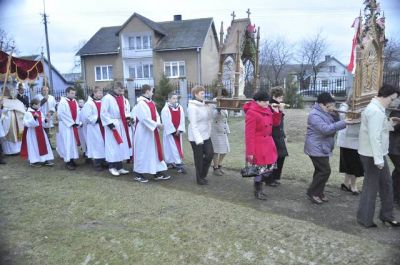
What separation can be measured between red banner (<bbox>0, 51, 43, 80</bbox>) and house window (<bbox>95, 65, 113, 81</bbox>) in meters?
28.5

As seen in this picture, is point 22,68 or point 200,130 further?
point 22,68

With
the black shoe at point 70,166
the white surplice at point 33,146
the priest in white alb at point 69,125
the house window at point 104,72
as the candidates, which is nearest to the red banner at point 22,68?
the white surplice at point 33,146

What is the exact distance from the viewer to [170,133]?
8312 mm

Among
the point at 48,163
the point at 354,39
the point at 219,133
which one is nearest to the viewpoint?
A: the point at 354,39

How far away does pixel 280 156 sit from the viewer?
22.5 ft

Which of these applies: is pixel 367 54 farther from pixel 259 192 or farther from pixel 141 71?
pixel 141 71

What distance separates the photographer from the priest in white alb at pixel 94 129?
27.8 ft

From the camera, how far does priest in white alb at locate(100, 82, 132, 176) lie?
8.00 metres

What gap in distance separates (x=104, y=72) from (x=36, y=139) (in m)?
30.8

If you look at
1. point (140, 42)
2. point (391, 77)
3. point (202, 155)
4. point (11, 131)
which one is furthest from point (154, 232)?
point (140, 42)

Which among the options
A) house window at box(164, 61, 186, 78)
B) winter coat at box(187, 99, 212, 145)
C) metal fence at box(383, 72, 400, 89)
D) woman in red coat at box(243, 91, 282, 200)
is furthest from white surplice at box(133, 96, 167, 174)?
house window at box(164, 61, 186, 78)

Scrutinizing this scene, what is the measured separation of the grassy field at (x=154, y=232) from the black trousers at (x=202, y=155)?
461mm

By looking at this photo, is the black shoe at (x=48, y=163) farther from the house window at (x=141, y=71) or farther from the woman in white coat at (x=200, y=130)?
the house window at (x=141, y=71)

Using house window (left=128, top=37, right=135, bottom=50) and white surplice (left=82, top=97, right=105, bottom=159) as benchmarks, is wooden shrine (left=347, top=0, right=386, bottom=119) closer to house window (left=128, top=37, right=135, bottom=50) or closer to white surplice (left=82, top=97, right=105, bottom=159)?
white surplice (left=82, top=97, right=105, bottom=159)
